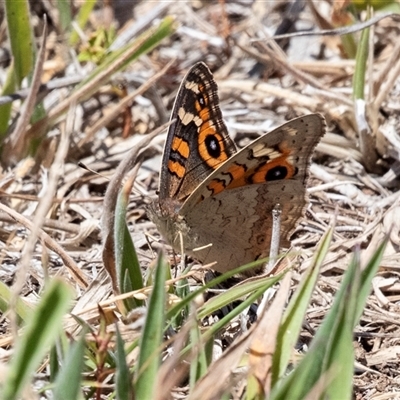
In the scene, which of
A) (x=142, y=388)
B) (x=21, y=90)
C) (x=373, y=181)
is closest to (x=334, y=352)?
(x=142, y=388)

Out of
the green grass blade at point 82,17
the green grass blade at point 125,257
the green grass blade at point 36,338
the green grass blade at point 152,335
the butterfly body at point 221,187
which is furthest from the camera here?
the green grass blade at point 82,17

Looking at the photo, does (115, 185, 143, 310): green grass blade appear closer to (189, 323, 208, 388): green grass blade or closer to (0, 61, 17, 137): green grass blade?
(189, 323, 208, 388): green grass blade

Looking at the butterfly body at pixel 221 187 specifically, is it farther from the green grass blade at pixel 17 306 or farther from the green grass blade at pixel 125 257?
the green grass blade at pixel 17 306

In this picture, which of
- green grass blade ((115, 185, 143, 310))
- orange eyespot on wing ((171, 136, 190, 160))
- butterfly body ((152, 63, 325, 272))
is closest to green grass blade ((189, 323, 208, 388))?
green grass blade ((115, 185, 143, 310))

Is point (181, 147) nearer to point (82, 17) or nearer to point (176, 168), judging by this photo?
point (176, 168)

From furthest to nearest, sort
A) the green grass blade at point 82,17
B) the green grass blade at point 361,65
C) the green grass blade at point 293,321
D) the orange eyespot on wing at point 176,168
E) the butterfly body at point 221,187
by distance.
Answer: the green grass blade at point 82,17 → the green grass blade at point 361,65 → the orange eyespot on wing at point 176,168 → the butterfly body at point 221,187 → the green grass blade at point 293,321

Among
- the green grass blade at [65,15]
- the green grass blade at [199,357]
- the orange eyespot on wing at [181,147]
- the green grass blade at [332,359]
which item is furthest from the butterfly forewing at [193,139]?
the green grass blade at [65,15]

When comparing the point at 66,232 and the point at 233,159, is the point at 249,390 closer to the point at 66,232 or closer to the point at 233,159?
the point at 233,159
